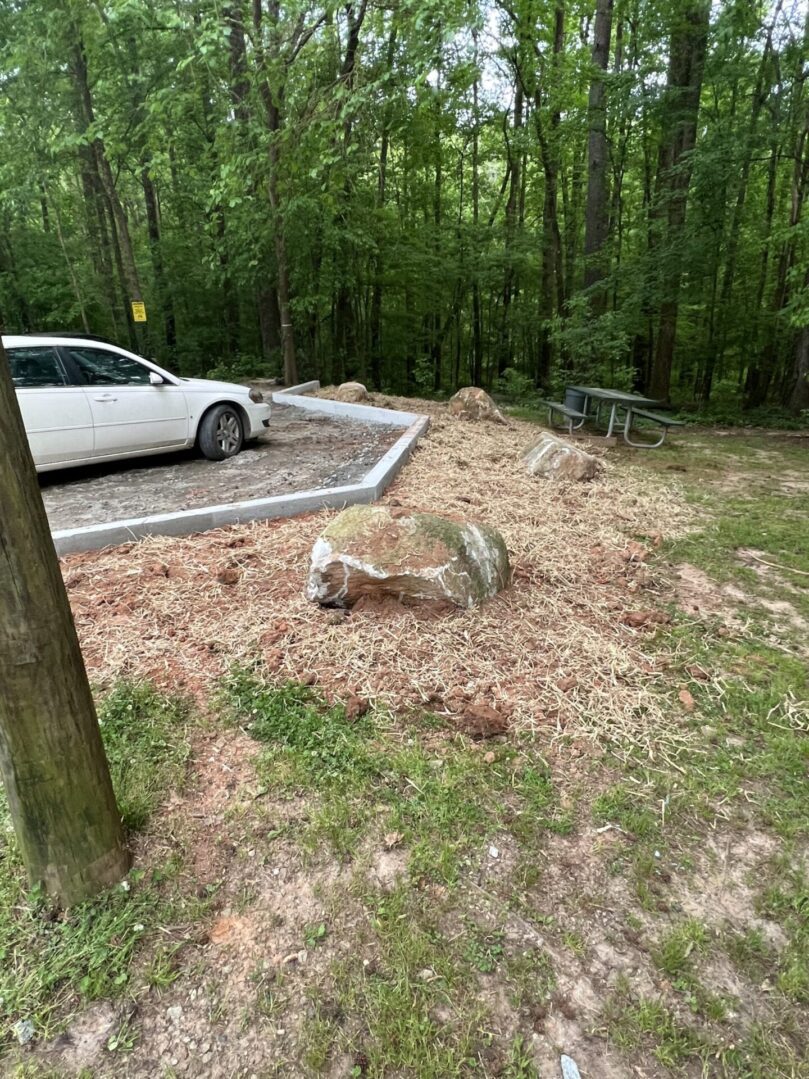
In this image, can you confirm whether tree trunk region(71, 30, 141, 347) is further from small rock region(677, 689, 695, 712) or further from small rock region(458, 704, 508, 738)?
small rock region(677, 689, 695, 712)

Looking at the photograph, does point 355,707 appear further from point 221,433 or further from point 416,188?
point 416,188

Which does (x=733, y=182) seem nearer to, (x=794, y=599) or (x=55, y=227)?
(x=794, y=599)

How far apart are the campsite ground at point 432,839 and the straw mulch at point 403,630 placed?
18mm

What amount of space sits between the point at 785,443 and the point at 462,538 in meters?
7.88

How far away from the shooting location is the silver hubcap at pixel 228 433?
6.66 metres

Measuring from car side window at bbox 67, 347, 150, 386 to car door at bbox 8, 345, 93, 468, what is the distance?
A: 0.56 ft

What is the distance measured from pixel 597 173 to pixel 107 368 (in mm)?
10092

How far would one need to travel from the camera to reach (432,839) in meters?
2.01

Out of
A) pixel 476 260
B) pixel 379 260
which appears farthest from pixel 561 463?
pixel 476 260

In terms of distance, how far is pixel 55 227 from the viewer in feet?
52.1

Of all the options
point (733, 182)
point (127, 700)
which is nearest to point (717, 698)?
point (127, 700)

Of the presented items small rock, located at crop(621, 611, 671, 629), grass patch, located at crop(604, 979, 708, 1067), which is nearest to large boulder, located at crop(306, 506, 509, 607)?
small rock, located at crop(621, 611, 671, 629)

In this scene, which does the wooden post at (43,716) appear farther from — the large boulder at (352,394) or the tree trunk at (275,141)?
the tree trunk at (275,141)

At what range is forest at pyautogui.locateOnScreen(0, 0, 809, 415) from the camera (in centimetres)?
912
